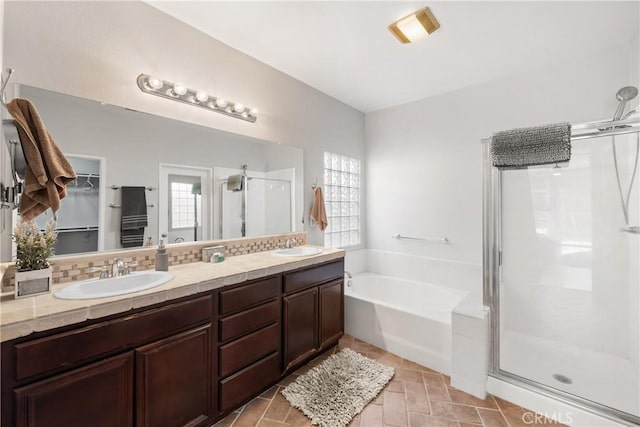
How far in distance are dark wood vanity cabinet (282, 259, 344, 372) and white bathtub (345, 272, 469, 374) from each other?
0.24 m

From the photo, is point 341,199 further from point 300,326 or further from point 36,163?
point 36,163

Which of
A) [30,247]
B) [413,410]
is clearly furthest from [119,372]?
[413,410]

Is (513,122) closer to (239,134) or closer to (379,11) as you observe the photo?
(379,11)

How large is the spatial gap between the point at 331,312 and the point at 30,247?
6.52ft

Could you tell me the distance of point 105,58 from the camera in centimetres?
165

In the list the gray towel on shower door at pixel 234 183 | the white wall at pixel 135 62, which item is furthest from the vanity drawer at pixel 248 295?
the white wall at pixel 135 62

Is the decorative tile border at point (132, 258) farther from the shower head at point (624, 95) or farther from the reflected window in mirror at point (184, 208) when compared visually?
the shower head at point (624, 95)

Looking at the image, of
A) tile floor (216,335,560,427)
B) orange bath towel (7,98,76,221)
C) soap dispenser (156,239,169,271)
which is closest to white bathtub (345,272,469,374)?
tile floor (216,335,560,427)

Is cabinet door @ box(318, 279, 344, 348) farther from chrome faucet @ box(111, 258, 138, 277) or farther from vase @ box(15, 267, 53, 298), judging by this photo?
vase @ box(15, 267, 53, 298)

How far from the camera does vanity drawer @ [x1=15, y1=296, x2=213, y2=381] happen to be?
3.25ft

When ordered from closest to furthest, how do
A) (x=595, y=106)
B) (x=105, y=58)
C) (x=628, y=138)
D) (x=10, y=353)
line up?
1. (x=10, y=353)
2. (x=105, y=58)
3. (x=628, y=138)
4. (x=595, y=106)

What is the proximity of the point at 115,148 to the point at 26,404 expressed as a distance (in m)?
1.33

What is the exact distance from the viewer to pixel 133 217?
68.6 inches

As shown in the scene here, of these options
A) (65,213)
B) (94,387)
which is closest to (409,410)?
(94,387)
